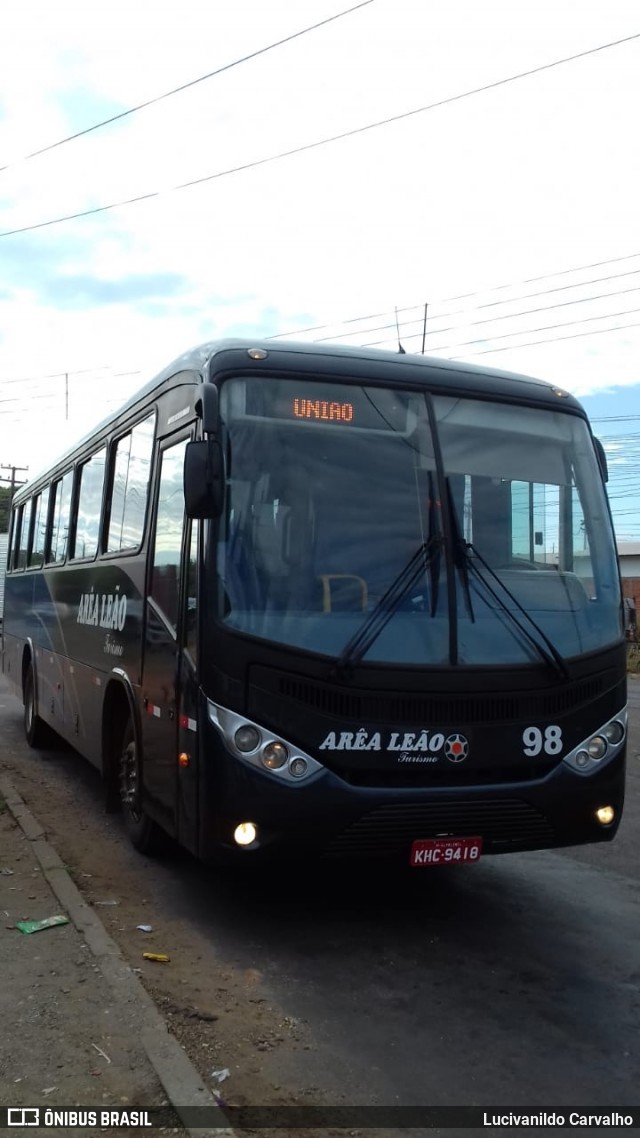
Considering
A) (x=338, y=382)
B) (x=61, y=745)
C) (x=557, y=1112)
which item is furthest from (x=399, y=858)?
(x=61, y=745)

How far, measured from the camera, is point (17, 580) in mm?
13555

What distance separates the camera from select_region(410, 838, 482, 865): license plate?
17.5ft

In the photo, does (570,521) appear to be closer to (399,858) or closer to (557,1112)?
(399,858)

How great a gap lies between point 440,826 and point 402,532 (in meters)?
1.54

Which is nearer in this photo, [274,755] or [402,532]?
[274,755]

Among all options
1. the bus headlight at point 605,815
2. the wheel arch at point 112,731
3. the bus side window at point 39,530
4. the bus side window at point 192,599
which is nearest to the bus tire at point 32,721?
the bus side window at point 39,530

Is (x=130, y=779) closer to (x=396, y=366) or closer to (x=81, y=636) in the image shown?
(x=81, y=636)

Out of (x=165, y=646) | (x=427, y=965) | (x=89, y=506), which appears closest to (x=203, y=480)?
(x=165, y=646)

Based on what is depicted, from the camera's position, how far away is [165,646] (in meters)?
6.01

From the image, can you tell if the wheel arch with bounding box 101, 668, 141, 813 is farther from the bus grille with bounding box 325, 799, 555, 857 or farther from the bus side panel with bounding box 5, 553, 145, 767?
the bus grille with bounding box 325, 799, 555, 857

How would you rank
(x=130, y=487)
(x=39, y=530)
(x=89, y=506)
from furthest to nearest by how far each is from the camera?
(x=39, y=530) < (x=89, y=506) < (x=130, y=487)

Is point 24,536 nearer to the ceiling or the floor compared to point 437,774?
nearer to the ceiling

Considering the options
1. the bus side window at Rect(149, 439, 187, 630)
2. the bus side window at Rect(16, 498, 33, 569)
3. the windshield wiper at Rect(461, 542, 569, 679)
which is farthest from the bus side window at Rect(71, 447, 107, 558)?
the windshield wiper at Rect(461, 542, 569, 679)

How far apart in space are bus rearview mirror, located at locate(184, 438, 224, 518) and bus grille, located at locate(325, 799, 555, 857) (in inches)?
68.5
